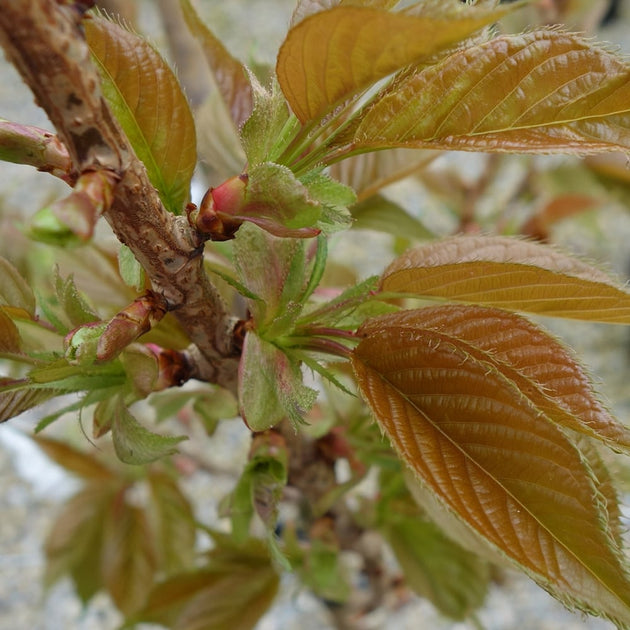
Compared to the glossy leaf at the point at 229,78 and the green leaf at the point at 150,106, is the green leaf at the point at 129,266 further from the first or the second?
the glossy leaf at the point at 229,78

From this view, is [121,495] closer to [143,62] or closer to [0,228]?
[0,228]

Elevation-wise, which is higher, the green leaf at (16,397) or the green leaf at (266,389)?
the green leaf at (16,397)

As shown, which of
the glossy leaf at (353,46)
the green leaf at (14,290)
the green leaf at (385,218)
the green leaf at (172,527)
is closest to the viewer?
the glossy leaf at (353,46)

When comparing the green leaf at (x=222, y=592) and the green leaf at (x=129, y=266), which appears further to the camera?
the green leaf at (x=222, y=592)

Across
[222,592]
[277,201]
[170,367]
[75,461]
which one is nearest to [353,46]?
[277,201]

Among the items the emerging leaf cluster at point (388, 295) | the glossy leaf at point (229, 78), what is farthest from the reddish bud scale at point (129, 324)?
the glossy leaf at point (229, 78)

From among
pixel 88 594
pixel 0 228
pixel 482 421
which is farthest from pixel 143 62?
pixel 88 594

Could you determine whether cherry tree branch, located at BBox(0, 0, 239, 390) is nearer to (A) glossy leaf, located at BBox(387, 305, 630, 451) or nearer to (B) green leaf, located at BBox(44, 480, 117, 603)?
(A) glossy leaf, located at BBox(387, 305, 630, 451)
